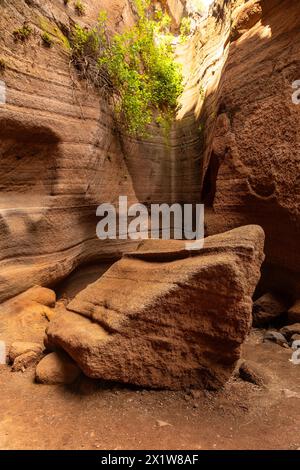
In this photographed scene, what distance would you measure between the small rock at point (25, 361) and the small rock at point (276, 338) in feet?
11.1

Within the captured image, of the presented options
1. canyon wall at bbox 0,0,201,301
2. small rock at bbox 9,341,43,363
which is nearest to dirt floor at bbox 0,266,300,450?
small rock at bbox 9,341,43,363

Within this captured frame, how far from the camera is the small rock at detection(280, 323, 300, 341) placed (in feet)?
15.1

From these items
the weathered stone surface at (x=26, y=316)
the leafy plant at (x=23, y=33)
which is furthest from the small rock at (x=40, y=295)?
the leafy plant at (x=23, y=33)

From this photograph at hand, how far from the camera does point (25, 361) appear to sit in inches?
141

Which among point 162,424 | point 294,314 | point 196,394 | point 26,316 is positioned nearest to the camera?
point 162,424

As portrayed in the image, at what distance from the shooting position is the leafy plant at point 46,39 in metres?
5.03

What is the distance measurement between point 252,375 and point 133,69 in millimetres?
6729

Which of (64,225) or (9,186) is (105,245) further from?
(9,186)

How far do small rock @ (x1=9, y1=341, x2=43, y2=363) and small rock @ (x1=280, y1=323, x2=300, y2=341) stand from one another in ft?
11.8

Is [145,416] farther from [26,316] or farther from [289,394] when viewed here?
[26,316]

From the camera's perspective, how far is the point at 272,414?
2826 mm

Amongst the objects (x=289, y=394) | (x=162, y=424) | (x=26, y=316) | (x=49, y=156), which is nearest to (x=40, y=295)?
→ (x=26, y=316)

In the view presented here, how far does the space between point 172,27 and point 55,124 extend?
9.13 metres

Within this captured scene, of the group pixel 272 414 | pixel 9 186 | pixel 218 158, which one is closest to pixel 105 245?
pixel 9 186
